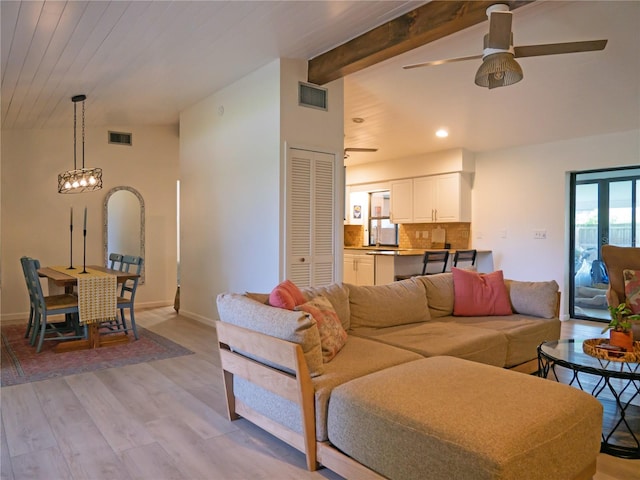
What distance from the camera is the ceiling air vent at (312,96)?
460cm

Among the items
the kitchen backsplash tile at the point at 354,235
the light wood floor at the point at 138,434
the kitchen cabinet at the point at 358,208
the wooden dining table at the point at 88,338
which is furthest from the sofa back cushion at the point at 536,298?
the kitchen backsplash tile at the point at 354,235

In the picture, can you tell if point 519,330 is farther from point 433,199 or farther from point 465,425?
point 433,199

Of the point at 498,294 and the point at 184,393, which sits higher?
the point at 498,294

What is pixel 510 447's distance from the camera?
1.50 meters

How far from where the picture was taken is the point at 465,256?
6355 millimetres

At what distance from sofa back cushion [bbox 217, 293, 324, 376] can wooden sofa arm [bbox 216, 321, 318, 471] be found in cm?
4

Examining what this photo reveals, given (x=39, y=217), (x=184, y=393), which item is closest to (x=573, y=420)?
(x=184, y=393)

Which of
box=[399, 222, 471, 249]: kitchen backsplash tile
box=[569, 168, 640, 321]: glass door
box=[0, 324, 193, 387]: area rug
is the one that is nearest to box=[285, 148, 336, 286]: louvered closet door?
box=[0, 324, 193, 387]: area rug

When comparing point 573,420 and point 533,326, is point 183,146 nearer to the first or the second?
point 533,326

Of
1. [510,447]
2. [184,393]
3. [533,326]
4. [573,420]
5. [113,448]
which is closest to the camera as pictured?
[510,447]

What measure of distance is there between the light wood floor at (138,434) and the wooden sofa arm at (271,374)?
0.10 metres

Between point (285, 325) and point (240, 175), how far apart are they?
316cm

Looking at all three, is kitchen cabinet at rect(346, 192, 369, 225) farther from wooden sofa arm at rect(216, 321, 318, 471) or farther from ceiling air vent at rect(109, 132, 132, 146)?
wooden sofa arm at rect(216, 321, 318, 471)

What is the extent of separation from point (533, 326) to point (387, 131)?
12.7ft
